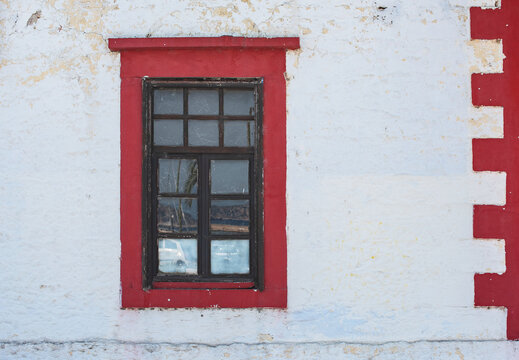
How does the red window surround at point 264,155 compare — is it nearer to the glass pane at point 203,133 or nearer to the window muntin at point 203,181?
the window muntin at point 203,181

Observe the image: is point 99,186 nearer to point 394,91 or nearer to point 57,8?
point 57,8

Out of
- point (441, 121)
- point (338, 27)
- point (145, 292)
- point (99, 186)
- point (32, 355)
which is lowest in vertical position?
point (32, 355)

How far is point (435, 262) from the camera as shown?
381cm

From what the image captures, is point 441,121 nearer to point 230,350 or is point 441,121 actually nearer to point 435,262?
point 435,262

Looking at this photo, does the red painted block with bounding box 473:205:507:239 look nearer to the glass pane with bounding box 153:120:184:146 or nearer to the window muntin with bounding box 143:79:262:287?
the window muntin with bounding box 143:79:262:287

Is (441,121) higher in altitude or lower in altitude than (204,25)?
lower

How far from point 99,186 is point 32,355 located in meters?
1.32

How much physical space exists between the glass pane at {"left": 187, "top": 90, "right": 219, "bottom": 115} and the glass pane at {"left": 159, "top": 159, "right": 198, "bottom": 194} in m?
0.38

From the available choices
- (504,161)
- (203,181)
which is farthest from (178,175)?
(504,161)

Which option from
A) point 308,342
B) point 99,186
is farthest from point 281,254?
point 99,186

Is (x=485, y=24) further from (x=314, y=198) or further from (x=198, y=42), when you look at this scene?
(x=198, y=42)

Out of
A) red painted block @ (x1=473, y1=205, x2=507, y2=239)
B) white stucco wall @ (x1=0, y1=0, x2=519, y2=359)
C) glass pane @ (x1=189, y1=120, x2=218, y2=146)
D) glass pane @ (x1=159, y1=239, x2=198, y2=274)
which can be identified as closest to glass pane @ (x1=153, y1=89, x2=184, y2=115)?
glass pane @ (x1=189, y1=120, x2=218, y2=146)

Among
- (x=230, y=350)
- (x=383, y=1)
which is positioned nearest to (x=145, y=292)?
(x=230, y=350)

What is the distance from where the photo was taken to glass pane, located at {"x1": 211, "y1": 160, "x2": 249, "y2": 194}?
3951mm
